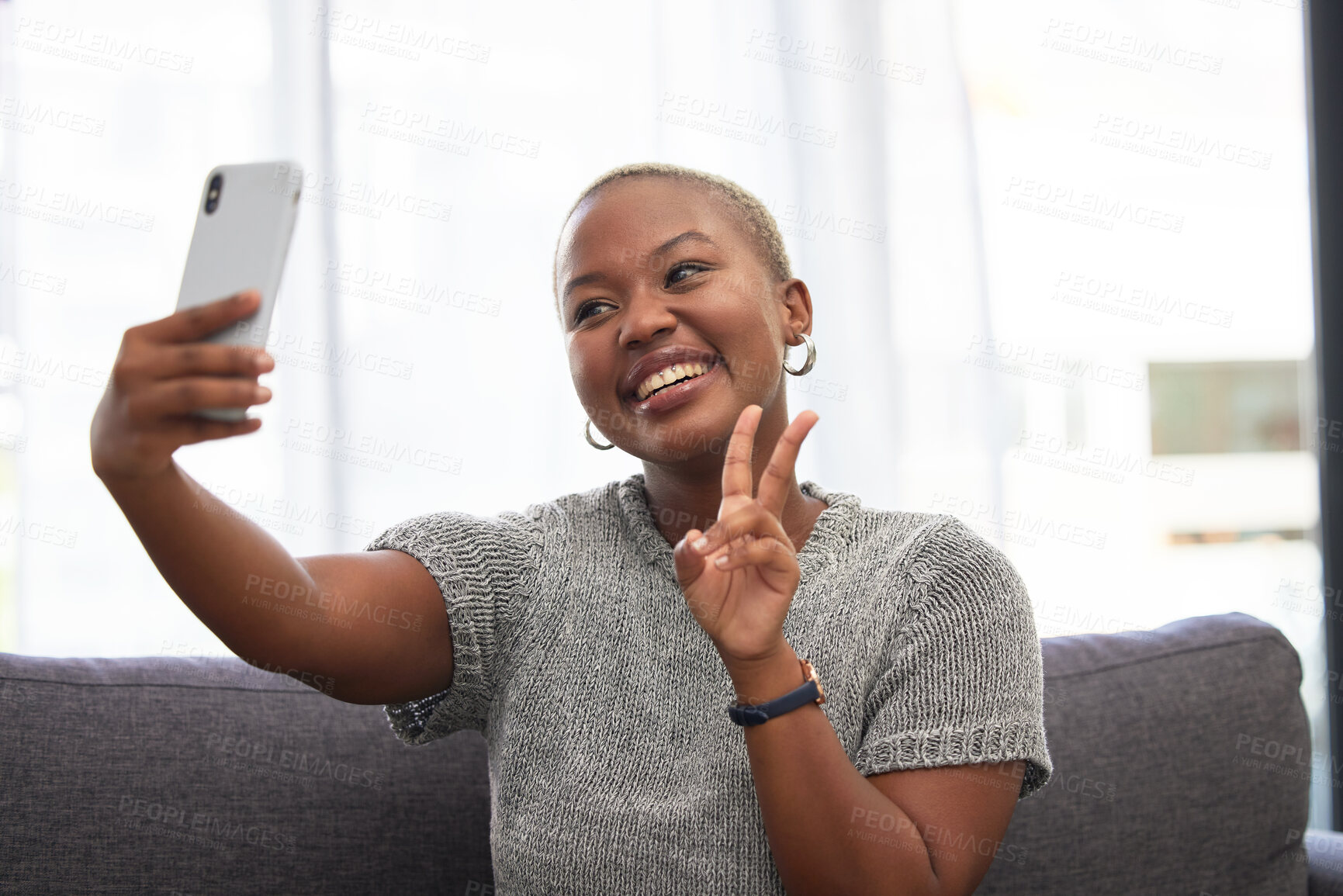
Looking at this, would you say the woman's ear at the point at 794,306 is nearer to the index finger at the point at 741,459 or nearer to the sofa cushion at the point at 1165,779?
the index finger at the point at 741,459

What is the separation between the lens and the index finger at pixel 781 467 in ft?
2.68

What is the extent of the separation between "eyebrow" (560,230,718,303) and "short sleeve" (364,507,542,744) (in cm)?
27

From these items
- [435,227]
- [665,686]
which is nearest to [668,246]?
[665,686]

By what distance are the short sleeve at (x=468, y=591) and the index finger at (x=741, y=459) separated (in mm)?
284

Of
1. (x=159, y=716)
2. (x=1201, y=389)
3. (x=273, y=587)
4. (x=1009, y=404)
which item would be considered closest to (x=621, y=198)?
(x=273, y=587)

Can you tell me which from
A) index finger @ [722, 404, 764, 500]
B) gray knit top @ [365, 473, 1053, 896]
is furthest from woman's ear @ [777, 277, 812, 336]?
index finger @ [722, 404, 764, 500]

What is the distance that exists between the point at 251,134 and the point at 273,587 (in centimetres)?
131

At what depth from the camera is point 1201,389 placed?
7.27 ft

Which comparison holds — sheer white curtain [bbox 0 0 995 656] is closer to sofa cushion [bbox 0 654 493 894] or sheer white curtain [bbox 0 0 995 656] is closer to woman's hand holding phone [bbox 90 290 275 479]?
sofa cushion [bbox 0 654 493 894]

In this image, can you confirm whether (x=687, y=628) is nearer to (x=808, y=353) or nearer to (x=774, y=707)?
(x=774, y=707)

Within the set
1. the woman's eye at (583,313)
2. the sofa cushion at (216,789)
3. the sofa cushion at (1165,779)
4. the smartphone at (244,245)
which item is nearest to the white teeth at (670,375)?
the woman's eye at (583,313)

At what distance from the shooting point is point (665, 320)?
1034mm

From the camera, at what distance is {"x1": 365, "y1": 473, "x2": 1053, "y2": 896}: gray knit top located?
91cm

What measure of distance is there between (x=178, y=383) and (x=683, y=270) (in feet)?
1.92
